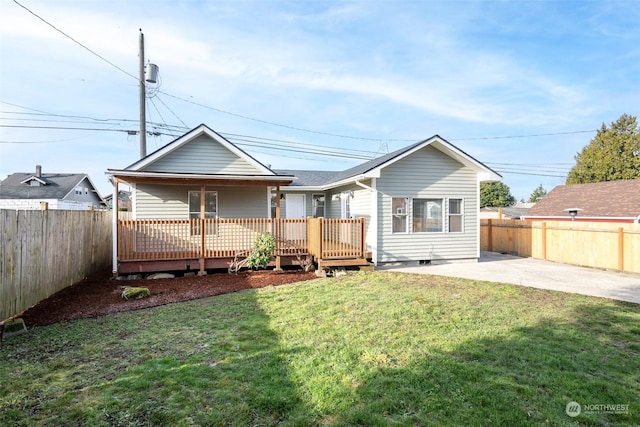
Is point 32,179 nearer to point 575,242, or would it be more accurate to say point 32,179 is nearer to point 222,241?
point 222,241

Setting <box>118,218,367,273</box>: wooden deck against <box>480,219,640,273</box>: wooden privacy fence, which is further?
<box>480,219,640,273</box>: wooden privacy fence

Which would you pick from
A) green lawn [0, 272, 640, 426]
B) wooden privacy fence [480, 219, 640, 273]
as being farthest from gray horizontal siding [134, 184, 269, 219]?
wooden privacy fence [480, 219, 640, 273]

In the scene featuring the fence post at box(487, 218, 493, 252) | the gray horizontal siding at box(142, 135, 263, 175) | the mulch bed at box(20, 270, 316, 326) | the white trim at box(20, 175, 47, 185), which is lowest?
the mulch bed at box(20, 270, 316, 326)

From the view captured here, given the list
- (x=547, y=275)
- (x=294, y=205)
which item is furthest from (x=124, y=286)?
(x=547, y=275)

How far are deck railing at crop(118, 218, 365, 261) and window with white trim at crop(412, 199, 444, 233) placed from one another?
8.56 ft

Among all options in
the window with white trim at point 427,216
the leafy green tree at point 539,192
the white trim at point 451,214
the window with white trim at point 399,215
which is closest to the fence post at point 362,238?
the window with white trim at point 399,215

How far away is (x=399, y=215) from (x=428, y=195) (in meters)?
1.24

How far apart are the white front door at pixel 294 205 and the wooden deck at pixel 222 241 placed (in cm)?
513

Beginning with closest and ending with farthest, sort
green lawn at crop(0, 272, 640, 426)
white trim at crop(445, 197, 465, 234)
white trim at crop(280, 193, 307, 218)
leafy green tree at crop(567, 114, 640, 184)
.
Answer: green lawn at crop(0, 272, 640, 426) < white trim at crop(445, 197, 465, 234) < white trim at crop(280, 193, 307, 218) < leafy green tree at crop(567, 114, 640, 184)

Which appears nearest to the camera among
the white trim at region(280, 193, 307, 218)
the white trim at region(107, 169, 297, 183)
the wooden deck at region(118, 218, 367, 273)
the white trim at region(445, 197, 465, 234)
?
the white trim at region(107, 169, 297, 183)

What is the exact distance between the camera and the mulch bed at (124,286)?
18.7 ft

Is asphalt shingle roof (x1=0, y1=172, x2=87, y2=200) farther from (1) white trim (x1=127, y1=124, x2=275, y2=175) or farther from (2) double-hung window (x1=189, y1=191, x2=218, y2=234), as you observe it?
(2) double-hung window (x1=189, y1=191, x2=218, y2=234)

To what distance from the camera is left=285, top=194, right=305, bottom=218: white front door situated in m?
15.4

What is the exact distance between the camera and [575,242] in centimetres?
1114
